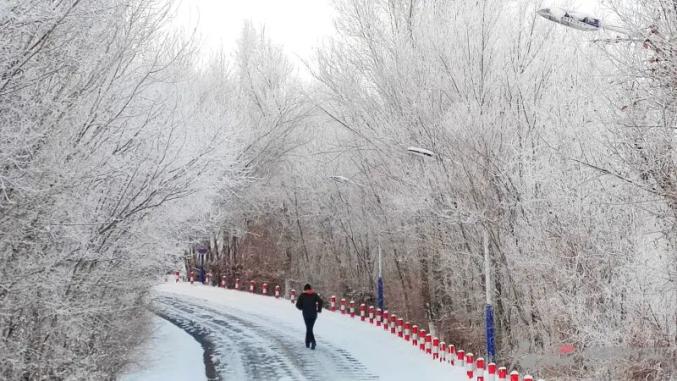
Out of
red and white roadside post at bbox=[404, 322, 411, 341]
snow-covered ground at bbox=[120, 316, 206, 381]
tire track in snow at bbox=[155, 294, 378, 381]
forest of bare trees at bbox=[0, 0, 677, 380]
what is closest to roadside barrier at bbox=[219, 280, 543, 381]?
red and white roadside post at bbox=[404, 322, 411, 341]

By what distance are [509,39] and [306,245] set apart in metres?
21.9

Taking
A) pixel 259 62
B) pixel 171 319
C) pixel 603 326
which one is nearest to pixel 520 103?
pixel 603 326

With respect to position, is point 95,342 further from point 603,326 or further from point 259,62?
point 259,62

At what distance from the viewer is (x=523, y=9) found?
66.7 feet

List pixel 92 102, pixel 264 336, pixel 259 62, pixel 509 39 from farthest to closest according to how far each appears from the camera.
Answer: pixel 259 62, pixel 264 336, pixel 509 39, pixel 92 102

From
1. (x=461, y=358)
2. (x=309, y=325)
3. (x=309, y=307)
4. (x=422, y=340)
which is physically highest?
(x=309, y=307)

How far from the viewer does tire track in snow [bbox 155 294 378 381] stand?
17031 millimetres

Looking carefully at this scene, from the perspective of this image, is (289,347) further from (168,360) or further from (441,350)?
(441,350)

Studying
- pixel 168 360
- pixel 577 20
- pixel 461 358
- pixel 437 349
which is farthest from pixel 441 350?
pixel 577 20

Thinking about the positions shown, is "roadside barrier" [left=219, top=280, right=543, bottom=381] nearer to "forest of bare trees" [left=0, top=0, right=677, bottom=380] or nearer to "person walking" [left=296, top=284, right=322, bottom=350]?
"forest of bare trees" [left=0, top=0, right=677, bottom=380]

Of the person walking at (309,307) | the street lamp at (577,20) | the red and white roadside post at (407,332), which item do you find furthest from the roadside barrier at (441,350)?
the street lamp at (577,20)

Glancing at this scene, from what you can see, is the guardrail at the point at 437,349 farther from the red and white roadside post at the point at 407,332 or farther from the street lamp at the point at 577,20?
the street lamp at the point at 577,20

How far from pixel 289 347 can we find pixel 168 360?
3.36 m

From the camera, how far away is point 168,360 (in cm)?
1922
